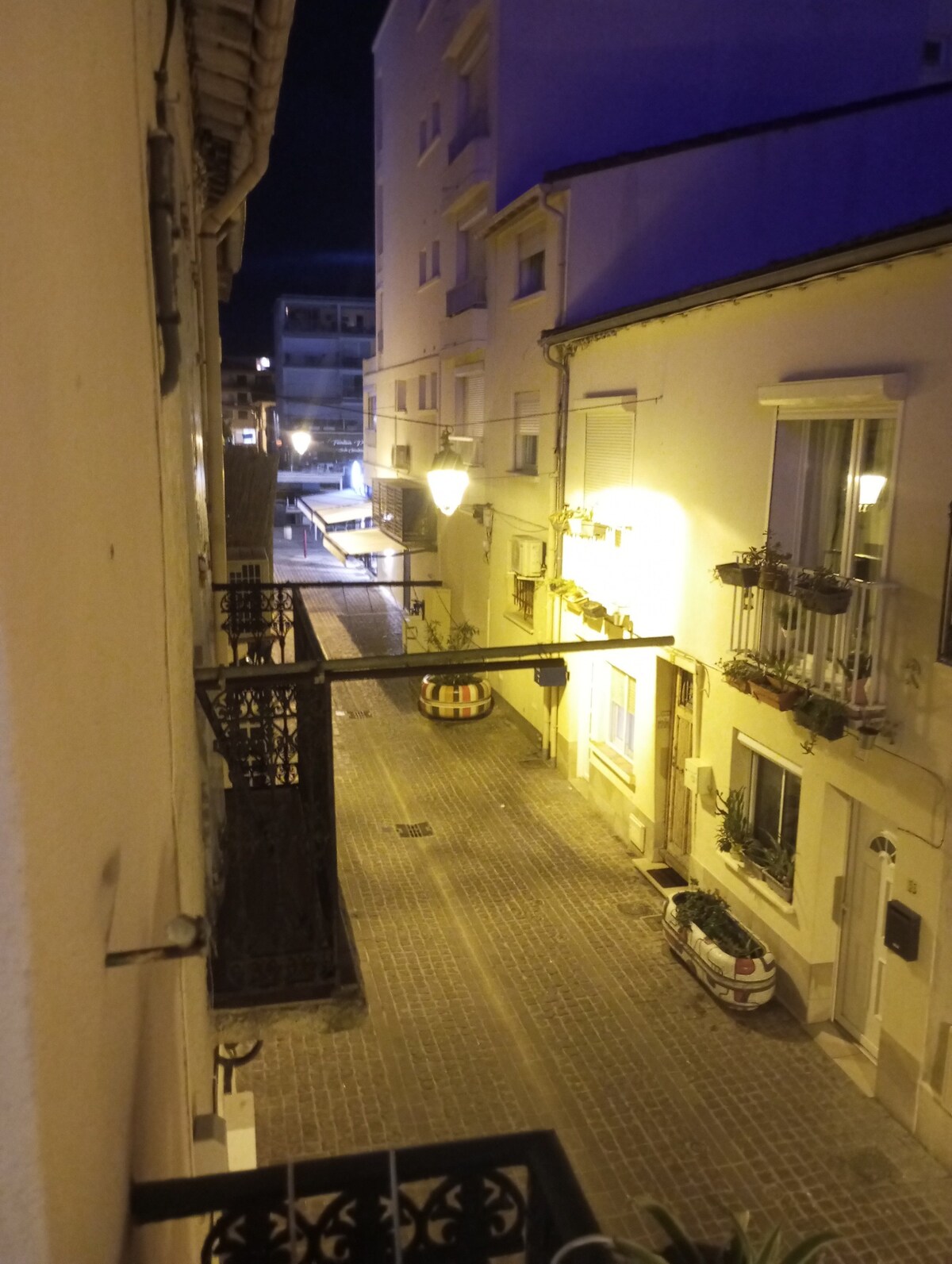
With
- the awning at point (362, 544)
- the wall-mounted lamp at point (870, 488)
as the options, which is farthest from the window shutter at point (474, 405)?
the wall-mounted lamp at point (870, 488)

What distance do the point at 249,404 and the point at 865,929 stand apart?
3303 cm

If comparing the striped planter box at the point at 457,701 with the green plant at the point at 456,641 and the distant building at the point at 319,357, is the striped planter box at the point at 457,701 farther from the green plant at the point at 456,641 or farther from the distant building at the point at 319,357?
the distant building at the point at 319,357

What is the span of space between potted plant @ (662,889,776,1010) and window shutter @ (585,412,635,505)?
18.5 feet

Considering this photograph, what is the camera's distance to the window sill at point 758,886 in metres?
9.91

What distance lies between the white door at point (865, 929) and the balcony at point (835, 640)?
129cm

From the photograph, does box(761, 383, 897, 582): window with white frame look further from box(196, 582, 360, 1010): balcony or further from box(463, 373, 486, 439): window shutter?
box(463, 373, 486, 439): window shutter

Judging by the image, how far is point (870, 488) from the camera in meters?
8.72

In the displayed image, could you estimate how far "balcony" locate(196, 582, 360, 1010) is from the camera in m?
7.80

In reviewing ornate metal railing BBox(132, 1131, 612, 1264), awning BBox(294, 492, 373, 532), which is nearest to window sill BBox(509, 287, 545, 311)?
awning BBox(294, 492, 373, 532)

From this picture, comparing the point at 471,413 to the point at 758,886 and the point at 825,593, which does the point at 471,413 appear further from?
the point at 825,593

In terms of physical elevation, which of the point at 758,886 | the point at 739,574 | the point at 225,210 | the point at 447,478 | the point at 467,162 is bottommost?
the point at 758,886

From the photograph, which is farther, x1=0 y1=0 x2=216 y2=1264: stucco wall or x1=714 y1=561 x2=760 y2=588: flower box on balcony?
x1=714 y1=561 x2=760 y2=588: flower box on balcony

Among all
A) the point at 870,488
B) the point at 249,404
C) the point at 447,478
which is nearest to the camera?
the point at 870,488

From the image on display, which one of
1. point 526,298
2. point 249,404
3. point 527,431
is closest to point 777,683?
point 527,431
